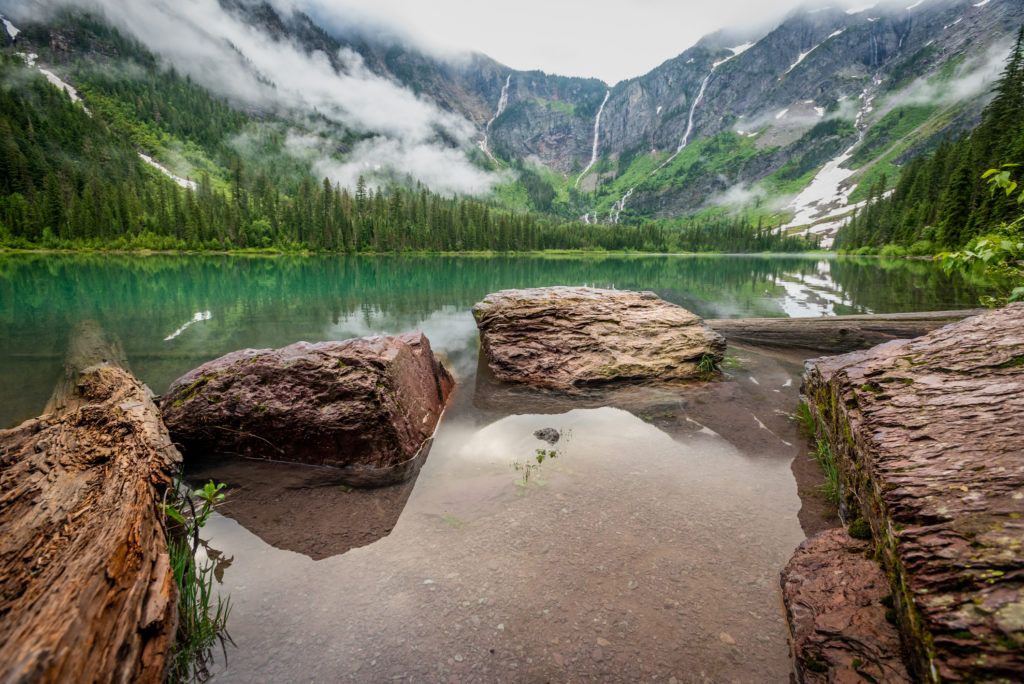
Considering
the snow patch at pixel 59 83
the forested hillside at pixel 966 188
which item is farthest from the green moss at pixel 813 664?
the snow patch at pixel 59 83

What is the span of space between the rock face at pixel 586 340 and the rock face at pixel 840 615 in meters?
6.45

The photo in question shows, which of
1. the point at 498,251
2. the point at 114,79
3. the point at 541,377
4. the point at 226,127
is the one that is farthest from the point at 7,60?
the point at 541,377

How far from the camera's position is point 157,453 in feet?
13.5

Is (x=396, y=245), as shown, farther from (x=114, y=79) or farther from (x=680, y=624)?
(x=114, y=79)

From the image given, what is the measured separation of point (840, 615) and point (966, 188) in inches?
3019

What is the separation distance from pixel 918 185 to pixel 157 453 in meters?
110

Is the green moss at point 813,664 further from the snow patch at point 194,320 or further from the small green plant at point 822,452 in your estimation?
the snow patch at point 194,320

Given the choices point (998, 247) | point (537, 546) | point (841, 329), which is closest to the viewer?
point (537, 546)

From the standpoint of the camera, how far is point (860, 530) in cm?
379

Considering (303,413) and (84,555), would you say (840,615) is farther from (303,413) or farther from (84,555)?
(303,413)

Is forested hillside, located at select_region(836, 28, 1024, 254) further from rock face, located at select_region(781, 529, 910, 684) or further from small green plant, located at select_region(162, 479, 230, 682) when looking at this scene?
small green plant, located at select_region(162, 479, 230, 682)

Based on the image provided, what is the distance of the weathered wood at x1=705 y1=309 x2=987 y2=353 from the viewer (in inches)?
433

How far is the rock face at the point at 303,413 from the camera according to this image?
6.29 m

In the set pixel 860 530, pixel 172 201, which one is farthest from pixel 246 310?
pixel 172 201
